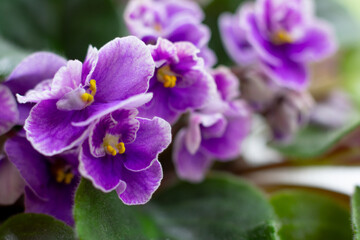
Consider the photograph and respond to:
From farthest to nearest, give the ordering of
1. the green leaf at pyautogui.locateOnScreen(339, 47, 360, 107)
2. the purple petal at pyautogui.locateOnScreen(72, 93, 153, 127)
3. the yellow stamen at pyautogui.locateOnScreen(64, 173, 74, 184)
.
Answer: the green leaf at pyautogui.locateOnScreen(339, 47, 360, 107)
the yellow stamen at pyautogui.locateOnScreen(64, 173, 74, 184)
the purple petal at pyautogui.locateOnScreen(72, 93, 153, 127)

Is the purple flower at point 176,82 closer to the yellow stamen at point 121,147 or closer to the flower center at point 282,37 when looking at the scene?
the yellow stamen at point 121,147

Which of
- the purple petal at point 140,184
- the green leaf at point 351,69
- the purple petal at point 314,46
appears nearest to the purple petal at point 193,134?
the purple petal at point 140,184

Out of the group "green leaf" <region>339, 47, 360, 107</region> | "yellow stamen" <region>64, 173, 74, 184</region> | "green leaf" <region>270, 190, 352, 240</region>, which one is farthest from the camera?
"green leaf" <region>339, 47, 360, 107</region>

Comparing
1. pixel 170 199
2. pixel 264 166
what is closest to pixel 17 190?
pixel 170 199

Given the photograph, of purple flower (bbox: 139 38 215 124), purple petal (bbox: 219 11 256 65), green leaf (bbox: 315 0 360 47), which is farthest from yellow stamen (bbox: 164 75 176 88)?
green leaf (bbox: 315 0 360 47)

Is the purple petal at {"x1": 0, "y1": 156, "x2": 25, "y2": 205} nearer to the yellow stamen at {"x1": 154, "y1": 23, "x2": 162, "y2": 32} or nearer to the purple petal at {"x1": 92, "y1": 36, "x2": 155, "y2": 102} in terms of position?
the purple petal at {"x1": 92, "y1": 36, "x2": 155, "y2": 102}

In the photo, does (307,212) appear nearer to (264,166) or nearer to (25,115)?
(264,166)
